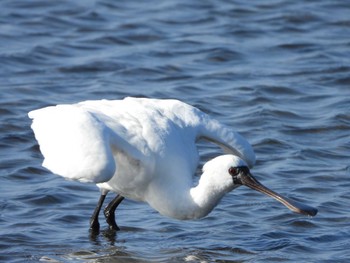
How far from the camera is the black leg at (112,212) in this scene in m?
10.5

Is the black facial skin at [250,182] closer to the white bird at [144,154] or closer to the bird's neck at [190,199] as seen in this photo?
the white bird at [144,154]

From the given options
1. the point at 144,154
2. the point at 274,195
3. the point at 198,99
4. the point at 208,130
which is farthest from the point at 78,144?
the point at 198,99

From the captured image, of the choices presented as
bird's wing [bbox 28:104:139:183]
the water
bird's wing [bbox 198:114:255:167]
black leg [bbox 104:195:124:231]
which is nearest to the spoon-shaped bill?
the water

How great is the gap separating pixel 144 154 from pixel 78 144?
1.96ft

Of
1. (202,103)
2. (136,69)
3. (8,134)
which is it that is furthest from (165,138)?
(136,69)

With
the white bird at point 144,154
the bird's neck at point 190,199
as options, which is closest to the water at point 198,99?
the bird's neck at point 190,199

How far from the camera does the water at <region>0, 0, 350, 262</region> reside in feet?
33.1

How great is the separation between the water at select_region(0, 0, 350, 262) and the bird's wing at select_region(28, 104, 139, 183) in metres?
0.86

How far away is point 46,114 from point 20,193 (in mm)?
1643

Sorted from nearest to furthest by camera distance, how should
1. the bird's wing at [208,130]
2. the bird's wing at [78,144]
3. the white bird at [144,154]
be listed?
the bird's wing at [78,144], the white bird at [144,154], the bird's wing at [208,130]

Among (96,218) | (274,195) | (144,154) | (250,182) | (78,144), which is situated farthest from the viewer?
(96,218)

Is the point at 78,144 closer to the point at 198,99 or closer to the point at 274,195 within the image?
the point at 274,195

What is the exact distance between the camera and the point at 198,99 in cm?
1431

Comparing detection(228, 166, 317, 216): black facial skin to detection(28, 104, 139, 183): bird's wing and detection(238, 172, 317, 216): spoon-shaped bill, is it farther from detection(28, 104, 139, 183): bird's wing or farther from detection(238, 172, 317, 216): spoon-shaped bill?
detection(28, 104, 139, 183): bird's wing
